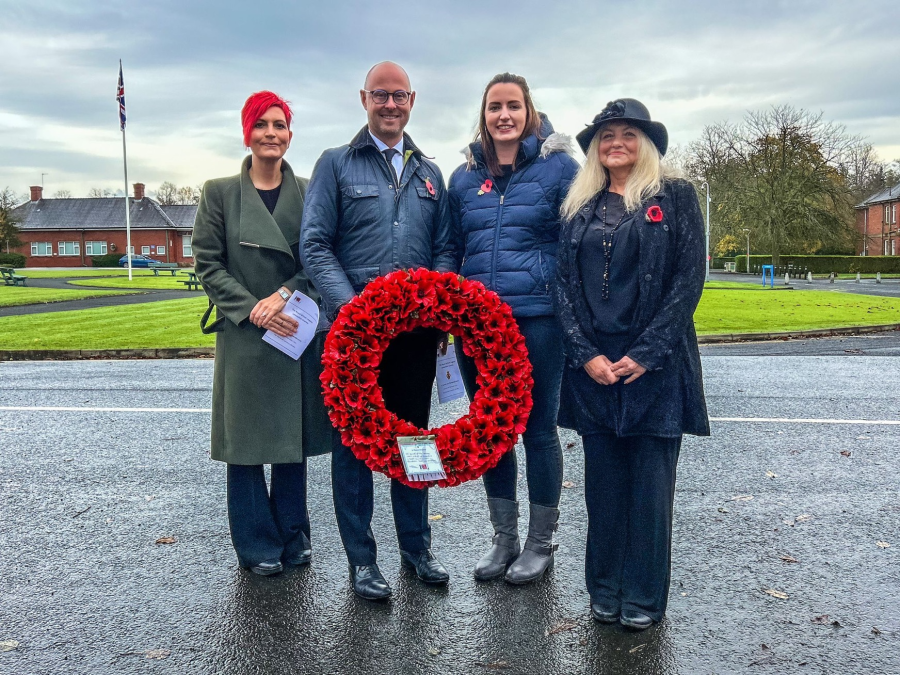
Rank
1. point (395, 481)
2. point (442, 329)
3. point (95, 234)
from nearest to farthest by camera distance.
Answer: point (442, 329) < point (395, 481) < point (95, 234)

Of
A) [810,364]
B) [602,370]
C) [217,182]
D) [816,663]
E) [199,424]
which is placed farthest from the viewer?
[810,364]

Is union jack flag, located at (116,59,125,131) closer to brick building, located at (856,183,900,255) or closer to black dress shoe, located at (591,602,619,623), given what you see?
black dress shoe, located at (591,602,619,623)

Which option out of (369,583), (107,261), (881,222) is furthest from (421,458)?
(881,222)

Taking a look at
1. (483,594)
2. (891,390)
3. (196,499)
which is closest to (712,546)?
(483,594)

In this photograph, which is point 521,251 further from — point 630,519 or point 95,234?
point 95,234

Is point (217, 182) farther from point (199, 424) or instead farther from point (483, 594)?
point (199, 424)

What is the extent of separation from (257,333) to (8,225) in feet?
256

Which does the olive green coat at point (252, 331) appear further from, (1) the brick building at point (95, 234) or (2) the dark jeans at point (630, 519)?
(1) the brick building at point (95, 234)

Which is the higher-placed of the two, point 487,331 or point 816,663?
point 487,331

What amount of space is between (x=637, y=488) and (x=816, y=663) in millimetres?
951

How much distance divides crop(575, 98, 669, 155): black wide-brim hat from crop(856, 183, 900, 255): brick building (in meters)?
77.8

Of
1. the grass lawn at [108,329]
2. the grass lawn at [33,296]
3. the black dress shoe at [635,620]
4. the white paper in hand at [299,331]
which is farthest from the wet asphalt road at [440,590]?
the grass lawn at [33,296]

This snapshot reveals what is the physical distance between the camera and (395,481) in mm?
3893

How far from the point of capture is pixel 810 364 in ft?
36.7
